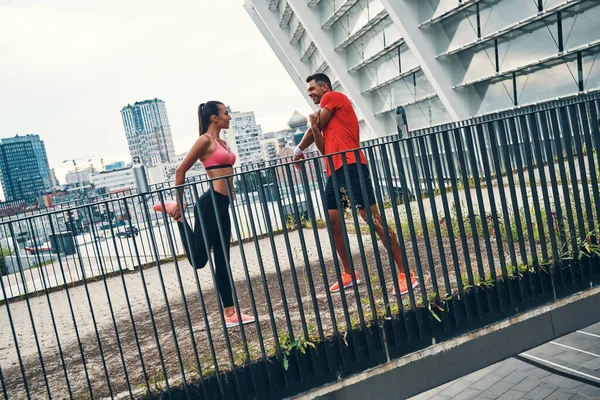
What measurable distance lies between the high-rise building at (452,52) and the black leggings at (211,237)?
41.9 feet

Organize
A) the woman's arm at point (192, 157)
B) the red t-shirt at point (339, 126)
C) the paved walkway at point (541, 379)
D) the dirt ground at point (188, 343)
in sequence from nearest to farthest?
the dirt ground at point (188, 343) → the woman's arm at point (192, 157) → the red t-shirt at point (339, 126) → the paved walkway at point (541, 379)

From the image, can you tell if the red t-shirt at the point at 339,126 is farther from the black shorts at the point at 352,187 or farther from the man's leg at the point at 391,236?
the man's leg at the point at 391,236

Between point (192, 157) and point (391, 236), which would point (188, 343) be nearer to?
point (192, 157)

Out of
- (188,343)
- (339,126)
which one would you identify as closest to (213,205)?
(188,343)

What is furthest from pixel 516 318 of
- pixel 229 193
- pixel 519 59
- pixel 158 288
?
pixel 519 59

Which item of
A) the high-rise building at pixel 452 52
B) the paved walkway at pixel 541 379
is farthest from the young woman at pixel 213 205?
the high-rise building at pixel 452 52

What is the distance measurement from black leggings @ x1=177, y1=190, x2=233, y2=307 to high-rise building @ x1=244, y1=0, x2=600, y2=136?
1277 centimetres

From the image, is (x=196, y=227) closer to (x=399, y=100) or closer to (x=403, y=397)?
(x=403, y=397)

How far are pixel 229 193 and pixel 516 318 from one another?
7.75 feet

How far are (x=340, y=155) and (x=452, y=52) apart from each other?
16860 mm

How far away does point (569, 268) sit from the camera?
4.59 m

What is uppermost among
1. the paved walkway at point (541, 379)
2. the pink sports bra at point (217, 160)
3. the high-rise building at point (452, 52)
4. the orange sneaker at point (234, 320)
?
the high-rise building at point (452, 52)

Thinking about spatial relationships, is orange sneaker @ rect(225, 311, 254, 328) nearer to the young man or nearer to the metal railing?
the metal railing

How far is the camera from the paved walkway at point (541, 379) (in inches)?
250
